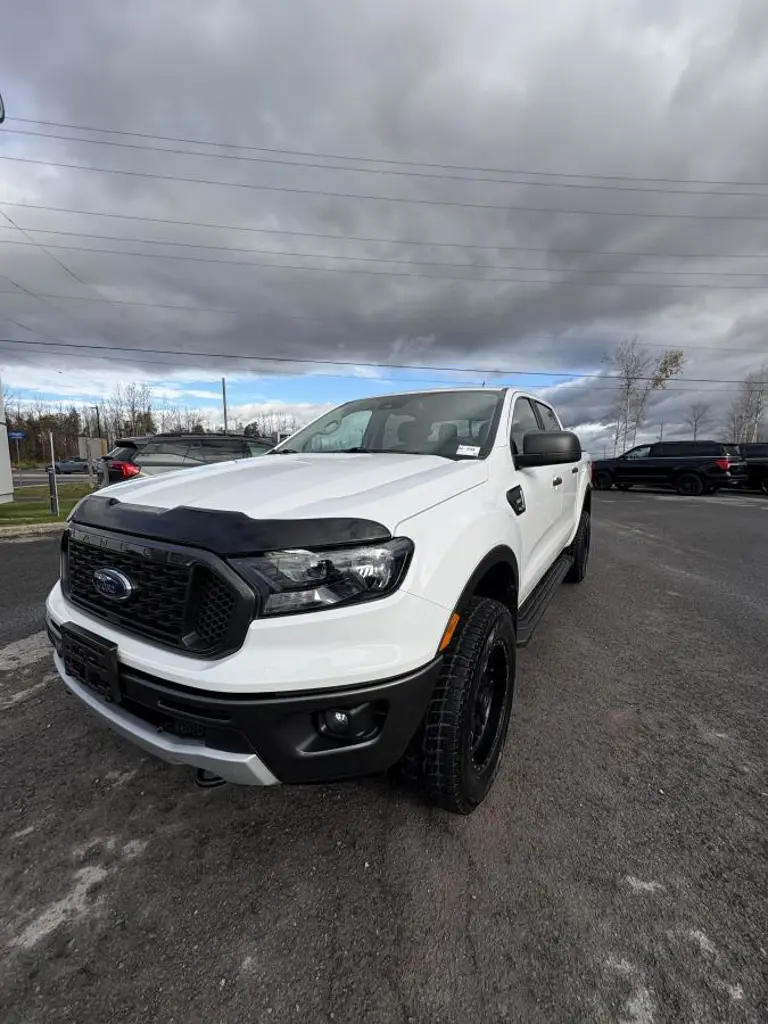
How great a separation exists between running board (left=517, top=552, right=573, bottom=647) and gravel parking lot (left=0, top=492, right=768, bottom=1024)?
0.51 m

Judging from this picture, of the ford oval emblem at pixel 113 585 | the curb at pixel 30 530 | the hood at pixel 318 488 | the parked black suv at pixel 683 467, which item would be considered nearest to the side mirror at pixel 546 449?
the hood at pixel 318 488

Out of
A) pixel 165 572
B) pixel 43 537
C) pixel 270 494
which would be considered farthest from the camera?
pixel 43 537

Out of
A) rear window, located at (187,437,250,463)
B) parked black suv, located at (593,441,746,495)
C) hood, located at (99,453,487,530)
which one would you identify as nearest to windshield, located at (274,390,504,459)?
hood, located at (99,453,487,530)

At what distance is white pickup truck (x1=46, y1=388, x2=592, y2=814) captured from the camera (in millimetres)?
1486

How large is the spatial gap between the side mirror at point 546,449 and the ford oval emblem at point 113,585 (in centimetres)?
190

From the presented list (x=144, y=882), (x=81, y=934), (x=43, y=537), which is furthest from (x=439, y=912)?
(x=43, y=537)

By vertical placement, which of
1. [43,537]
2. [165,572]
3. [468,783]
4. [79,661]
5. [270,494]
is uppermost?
[270,494]

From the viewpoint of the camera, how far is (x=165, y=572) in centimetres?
166

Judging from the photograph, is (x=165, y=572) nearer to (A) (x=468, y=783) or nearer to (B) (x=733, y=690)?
(A) (x=468, y=783)

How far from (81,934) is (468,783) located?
130 centimetres

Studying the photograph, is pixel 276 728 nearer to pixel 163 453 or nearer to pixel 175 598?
pixel 175 598

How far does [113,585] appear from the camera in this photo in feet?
5.84

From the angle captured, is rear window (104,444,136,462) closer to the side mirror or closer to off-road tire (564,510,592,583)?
off-road tire (564,510,592,583)

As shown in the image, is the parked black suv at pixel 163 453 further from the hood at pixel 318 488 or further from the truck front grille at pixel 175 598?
the truck front grille at pixel 175 598
